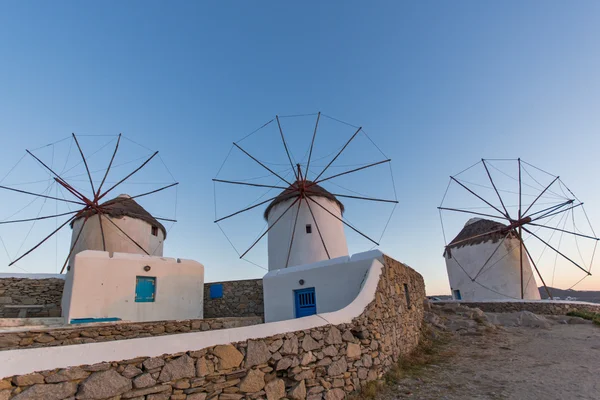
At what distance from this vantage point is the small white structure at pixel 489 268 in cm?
1872

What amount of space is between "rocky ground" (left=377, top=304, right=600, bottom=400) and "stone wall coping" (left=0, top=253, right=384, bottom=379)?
2.34m

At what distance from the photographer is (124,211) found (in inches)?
615

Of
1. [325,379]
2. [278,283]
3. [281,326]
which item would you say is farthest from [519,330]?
[281,326]

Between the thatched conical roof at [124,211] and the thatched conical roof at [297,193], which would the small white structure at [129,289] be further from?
the thatched conical roof at [297,193]

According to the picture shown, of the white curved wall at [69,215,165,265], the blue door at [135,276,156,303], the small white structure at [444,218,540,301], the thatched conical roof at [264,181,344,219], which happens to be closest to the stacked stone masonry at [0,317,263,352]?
the blue door at [135,276,156,303]

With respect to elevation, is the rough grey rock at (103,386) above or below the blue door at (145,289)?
below

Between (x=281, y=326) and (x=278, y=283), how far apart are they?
5.27 metres

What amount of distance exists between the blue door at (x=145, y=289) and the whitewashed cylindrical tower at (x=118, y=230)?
475 cm

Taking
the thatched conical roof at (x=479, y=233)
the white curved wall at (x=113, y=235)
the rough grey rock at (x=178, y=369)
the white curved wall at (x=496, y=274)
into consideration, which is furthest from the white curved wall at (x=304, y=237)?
the rough grey rock at (x=178, y=369)

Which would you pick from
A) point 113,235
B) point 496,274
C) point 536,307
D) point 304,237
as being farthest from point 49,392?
point 496,274

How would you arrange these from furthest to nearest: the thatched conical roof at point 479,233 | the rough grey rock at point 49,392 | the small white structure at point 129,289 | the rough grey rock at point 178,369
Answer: the thatched conical roof at point 479,233 < the small white structure at point 129,289 < the rough grey rock at point 178,369 < the rough grey rock at point 49,392

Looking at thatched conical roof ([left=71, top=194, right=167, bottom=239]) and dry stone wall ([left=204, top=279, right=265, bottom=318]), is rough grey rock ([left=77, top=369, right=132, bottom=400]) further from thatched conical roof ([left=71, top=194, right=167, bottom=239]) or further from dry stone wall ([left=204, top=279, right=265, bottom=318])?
thatched conical roof ([left=71, top=194, right=167, bottom=239])

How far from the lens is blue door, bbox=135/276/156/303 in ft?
34.3

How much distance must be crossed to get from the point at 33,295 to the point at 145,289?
4.62 meters
